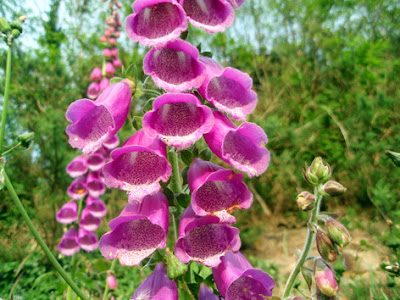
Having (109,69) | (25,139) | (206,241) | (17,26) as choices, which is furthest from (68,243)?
(206,241)

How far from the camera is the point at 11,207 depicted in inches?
140

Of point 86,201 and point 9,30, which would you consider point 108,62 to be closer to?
point 86,201

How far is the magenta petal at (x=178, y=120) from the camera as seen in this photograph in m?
0.63

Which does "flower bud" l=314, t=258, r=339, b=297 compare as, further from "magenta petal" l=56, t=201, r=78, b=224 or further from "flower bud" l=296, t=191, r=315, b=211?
"magenta petal" l=56, t=201, r=78, b=224

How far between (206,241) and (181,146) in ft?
0.68

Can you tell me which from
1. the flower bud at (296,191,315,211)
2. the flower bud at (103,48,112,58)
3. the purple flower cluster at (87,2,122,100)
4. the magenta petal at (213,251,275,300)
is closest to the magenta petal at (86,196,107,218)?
the purple flower cluster at (87,2,122,100)

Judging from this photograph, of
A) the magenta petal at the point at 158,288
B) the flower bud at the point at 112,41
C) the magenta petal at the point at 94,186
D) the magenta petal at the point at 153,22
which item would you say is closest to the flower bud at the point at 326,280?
the magenta petal at the point at 158,288

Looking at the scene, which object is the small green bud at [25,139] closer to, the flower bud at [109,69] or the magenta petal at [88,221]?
the magenta petal at [88,221]

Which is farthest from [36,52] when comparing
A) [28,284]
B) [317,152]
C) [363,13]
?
[363,13]

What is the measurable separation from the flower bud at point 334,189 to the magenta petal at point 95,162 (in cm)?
195

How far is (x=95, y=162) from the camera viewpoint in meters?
2.42

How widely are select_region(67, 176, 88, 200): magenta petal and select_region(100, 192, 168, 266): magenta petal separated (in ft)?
6.28

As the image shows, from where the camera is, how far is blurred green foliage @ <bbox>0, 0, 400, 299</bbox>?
11.7 ft

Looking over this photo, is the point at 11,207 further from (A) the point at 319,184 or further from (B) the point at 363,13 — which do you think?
(B) the point at 363,13
